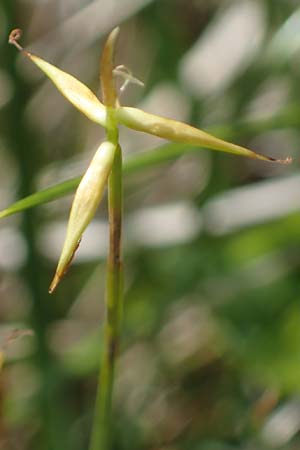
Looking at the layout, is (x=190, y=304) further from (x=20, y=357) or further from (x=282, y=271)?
(x=20, y=357)

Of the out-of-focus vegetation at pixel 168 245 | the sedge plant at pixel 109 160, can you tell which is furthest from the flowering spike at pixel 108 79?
the out-of-focus vegetation at pixel 168 245

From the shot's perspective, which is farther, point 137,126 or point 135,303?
point 135,303

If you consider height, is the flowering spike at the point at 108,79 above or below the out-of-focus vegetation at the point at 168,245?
below

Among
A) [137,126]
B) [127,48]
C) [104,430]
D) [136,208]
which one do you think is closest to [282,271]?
[136,208]

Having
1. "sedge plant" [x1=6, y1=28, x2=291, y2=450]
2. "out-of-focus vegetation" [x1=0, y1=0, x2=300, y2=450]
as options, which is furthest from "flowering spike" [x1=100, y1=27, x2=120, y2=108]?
"out-of-focus vegetation" [x1=0, y1=0, x2=300, y2=450]

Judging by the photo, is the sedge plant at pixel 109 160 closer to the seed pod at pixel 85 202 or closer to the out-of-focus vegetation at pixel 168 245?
the seed pod at pixel 85 202

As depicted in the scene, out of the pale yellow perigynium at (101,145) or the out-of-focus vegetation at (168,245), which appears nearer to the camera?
the pale yellow perigynium at (101,145)

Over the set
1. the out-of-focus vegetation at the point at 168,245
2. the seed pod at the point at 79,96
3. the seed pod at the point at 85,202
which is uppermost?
the out-of-focus vegetation at the point at 168,245

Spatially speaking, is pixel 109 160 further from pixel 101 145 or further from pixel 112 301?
pixel 112 301
